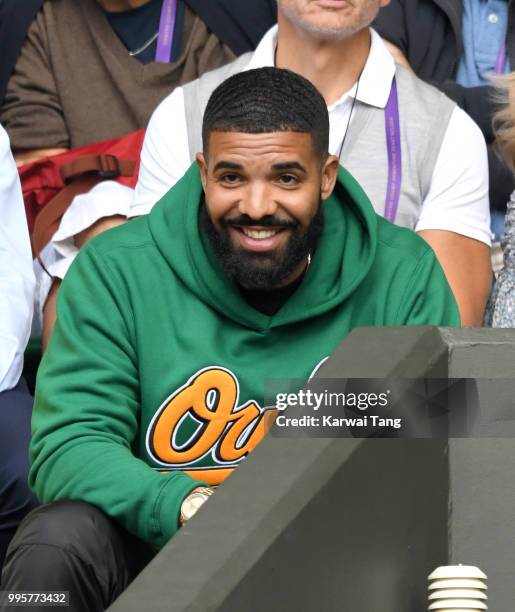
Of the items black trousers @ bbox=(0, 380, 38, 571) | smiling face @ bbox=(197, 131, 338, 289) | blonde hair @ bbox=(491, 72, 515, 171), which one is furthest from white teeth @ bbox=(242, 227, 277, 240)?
blonde hair @ bbox=(491, 72, 515, 171)

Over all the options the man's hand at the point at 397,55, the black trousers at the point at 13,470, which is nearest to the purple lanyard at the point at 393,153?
the man's hand at the point at 397,55

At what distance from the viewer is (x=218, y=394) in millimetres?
3898

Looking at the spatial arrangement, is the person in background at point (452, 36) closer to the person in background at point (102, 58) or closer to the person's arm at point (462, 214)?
the person in background at point (102, 58)

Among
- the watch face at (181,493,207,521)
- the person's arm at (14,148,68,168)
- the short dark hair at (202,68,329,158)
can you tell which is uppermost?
the person's arm at (14,148,68,168)

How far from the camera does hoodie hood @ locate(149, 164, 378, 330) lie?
3973 mm

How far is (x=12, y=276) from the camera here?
470 centimetres

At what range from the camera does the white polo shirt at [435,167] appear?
4.97m

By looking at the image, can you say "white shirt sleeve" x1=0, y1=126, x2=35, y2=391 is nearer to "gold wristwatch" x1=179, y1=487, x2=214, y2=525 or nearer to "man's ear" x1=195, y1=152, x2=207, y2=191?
"man's ear" x1=195, y1=152, x2=207, y2=191

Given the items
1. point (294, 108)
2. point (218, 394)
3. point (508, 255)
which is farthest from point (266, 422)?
point (508, 255)

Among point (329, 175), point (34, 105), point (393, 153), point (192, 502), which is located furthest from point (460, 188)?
point (192, 502)

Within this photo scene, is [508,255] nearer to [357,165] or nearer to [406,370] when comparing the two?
[357,165]

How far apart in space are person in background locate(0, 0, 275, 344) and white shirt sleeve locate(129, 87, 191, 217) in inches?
21.2

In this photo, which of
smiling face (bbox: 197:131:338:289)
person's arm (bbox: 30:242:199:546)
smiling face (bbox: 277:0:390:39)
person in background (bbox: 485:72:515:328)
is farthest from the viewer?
smiling face (bbox: 277:0:390:39)

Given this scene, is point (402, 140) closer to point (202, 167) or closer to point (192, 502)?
point (202, 167)
